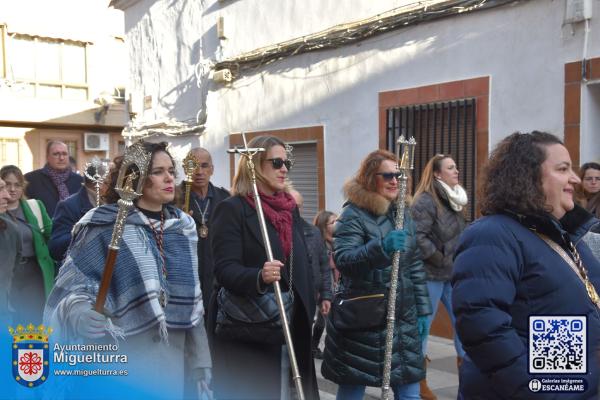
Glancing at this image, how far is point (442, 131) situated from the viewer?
7.73 m

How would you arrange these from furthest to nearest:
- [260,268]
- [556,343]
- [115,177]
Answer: [260,268] < [115,177] < [556,343]

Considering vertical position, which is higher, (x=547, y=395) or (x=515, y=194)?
(x=515, y=194)

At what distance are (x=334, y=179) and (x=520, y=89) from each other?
302cm

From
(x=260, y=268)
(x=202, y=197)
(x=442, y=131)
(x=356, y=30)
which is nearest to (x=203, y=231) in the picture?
(x=202, y=197)

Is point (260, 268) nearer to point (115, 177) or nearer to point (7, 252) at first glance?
point (115, 177)

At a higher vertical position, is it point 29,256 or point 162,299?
point 162,299

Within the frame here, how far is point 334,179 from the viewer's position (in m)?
9.28

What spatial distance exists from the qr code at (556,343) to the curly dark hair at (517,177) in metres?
0.39

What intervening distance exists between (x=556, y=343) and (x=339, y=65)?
7.01 metres

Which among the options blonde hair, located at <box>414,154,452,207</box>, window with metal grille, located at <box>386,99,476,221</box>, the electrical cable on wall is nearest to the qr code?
blonde hair, located at <box>414,154,452,207</box>

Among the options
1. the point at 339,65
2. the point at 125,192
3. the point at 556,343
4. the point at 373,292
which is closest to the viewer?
the point at 556,343

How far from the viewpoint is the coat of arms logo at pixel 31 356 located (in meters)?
3.55

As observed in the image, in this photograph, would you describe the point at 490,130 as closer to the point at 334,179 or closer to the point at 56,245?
the point at 334,179

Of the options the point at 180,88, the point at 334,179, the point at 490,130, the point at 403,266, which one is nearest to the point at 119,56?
the point at 180,88
